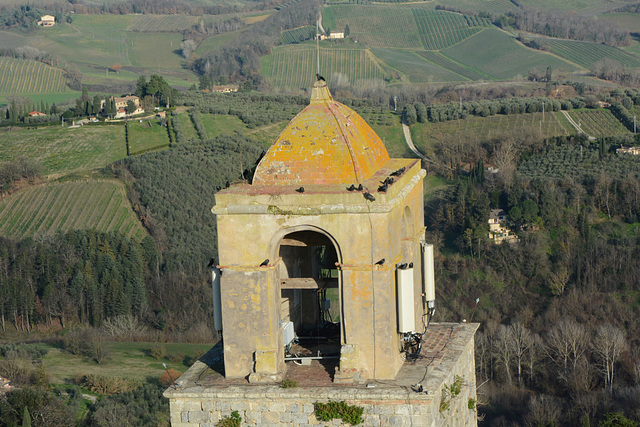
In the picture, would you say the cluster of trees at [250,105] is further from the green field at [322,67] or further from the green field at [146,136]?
the green field at [322,67]

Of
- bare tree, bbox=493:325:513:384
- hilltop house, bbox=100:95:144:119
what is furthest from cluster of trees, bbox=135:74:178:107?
bare tree, bbox=493:325:513:384

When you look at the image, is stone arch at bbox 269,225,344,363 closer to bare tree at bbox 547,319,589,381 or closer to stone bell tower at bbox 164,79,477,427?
stone bell tower at bbox 164,79,477,427

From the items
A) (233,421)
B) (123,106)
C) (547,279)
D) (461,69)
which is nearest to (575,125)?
(547,279)

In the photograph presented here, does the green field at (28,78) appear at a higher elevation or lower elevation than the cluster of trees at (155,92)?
lower

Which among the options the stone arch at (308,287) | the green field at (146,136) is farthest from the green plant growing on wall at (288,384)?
the green field at (146,136)

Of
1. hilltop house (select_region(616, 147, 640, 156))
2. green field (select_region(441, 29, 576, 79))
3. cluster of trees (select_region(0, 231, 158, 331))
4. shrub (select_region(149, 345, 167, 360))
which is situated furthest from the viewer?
green field (select_region(441, 29, 576, 79))
